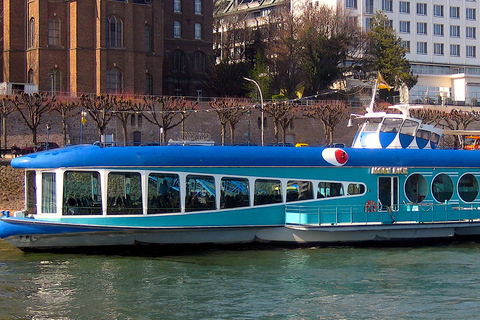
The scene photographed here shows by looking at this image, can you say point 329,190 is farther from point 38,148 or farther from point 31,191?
point 38,148

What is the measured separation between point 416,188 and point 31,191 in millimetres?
12621

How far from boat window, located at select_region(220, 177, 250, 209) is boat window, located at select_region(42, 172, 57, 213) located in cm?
499

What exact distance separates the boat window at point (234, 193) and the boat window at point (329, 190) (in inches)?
96.7

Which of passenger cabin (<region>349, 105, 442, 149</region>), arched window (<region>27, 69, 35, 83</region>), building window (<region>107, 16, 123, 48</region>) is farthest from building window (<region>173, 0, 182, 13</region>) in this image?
passenger cabin (<region>349, 105, 442, 149</region>)

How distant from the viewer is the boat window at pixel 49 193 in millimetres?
20141

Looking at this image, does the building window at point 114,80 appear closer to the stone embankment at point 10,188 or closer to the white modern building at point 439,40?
the stone embankment at point 10,188

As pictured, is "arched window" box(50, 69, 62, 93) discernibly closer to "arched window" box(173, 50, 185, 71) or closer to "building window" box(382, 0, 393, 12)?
"arched window" box(173, 50, 185, 71)

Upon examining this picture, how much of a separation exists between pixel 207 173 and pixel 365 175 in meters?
5.44

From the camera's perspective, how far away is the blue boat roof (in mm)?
19812

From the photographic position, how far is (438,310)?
15453mm

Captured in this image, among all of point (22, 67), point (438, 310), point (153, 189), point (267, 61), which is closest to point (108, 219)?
point (153, 189)

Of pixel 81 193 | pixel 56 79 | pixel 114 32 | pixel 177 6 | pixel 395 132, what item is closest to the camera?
pixel 81 193

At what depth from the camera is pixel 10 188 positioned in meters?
34.6

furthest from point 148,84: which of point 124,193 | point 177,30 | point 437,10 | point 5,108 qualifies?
point 124,193
